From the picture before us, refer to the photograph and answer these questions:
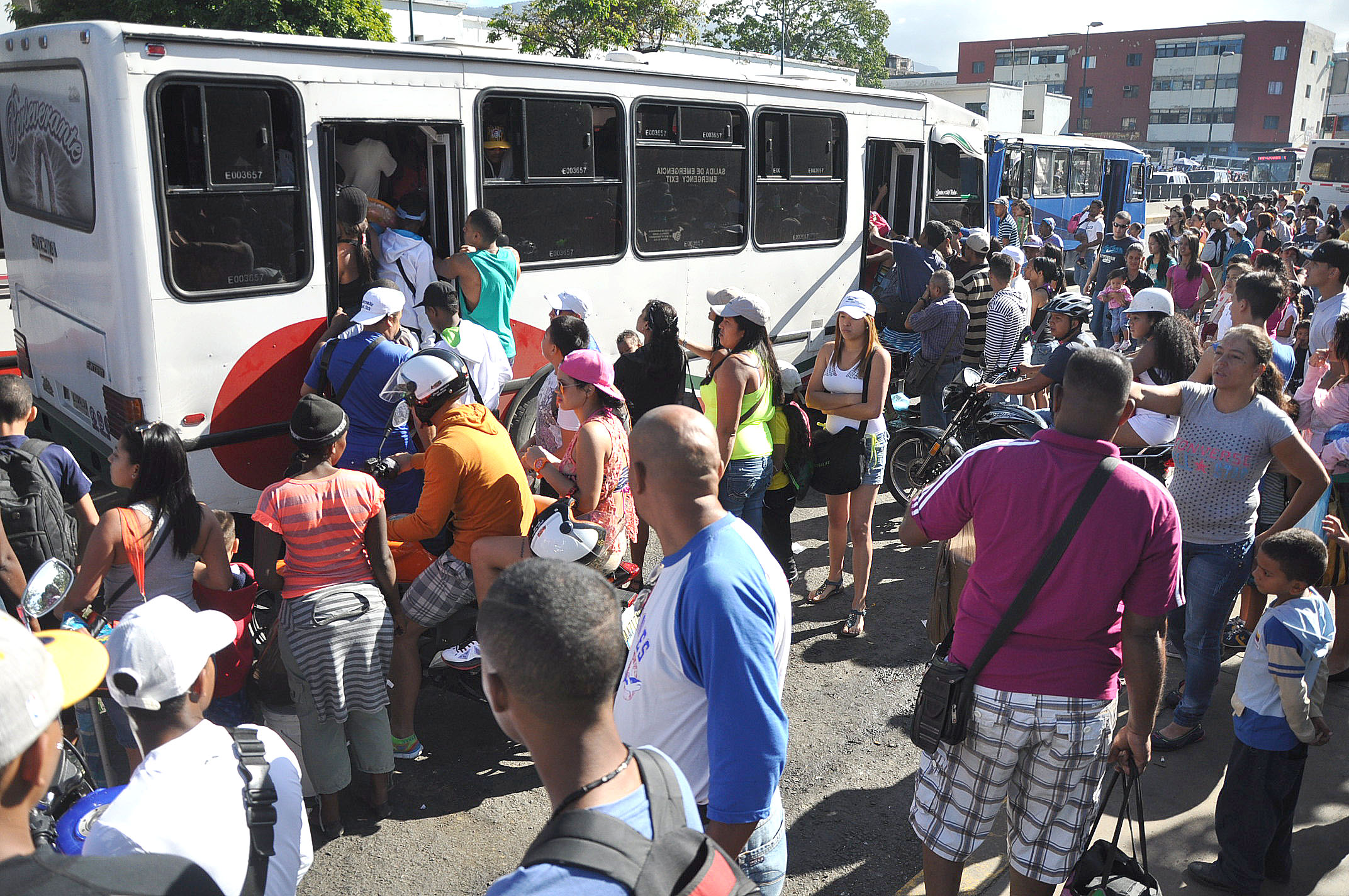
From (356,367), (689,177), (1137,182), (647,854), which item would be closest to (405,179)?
(356,367)

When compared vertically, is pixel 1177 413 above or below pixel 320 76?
below

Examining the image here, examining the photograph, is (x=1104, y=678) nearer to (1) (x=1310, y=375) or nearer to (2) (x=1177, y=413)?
(2) (x=1177, y=413)

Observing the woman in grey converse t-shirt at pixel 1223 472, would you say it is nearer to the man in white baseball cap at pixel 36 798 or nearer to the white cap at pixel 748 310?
the white cap at pixel 748 310

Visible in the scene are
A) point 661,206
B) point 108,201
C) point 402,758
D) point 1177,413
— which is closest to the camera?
point 1177,413

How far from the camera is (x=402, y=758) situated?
14.7ft

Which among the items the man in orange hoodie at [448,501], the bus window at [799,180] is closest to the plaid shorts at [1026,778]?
the man in orange hoodie at [448,501]

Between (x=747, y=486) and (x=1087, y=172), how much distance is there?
66.7ft

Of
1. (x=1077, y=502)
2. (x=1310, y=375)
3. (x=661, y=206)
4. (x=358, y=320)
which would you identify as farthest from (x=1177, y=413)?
(x=661, y=206)

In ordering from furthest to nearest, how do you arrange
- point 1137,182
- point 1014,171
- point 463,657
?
point 1137,182
point 1014,171
point 463,657

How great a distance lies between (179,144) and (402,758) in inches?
133

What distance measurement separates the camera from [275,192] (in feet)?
18.5

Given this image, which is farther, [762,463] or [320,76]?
[320,76]

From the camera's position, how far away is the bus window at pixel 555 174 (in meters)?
6.75

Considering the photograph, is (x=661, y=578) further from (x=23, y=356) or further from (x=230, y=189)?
(x=23, y=356)
